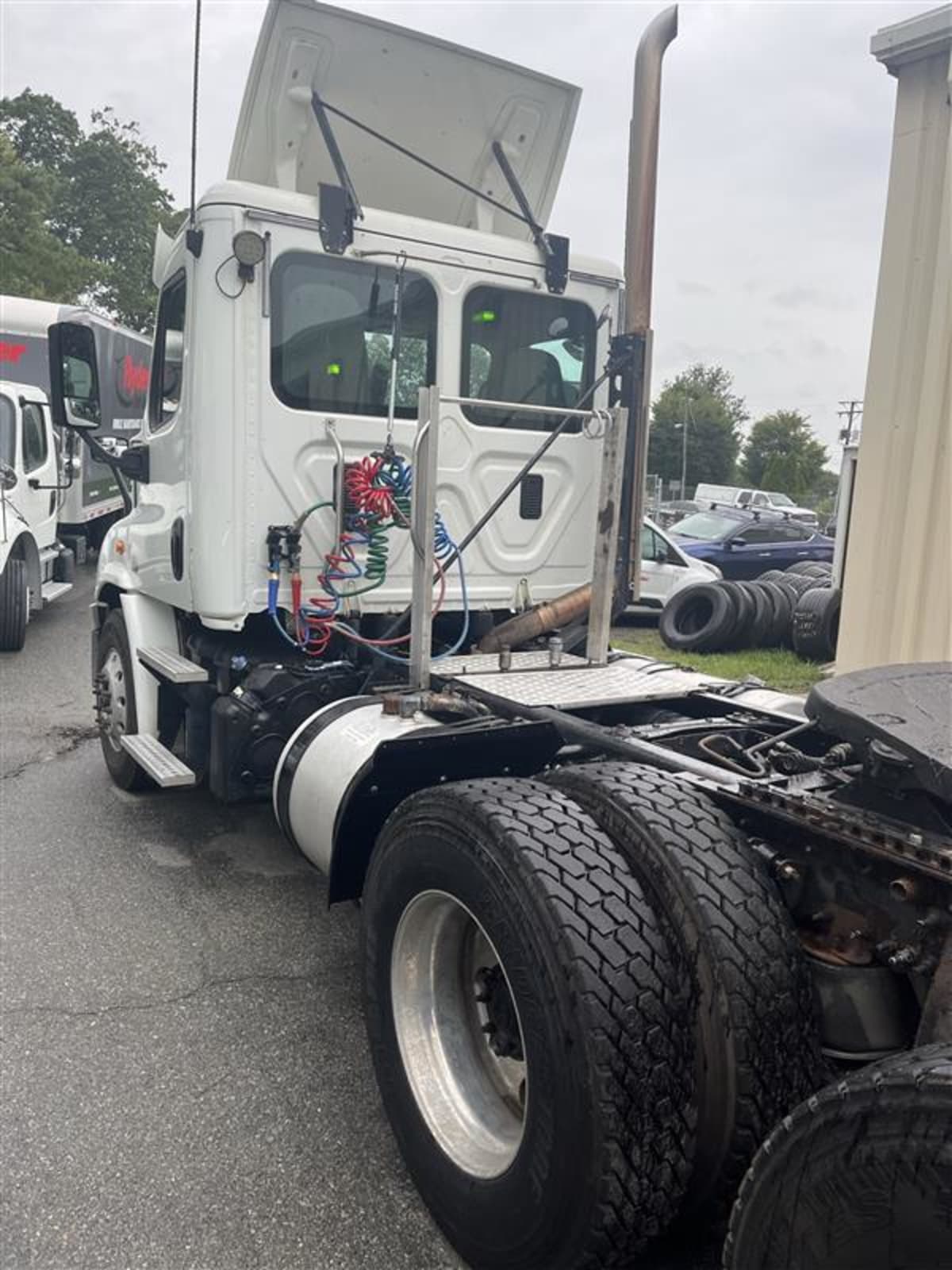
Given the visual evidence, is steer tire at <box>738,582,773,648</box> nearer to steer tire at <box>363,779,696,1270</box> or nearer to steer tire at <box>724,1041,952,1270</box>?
steer tire at <box>363,779,696,1270</box>

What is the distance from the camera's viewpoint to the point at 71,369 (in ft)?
15.7

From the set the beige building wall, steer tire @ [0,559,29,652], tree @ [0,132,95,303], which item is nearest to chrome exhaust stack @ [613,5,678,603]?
the beige building wall

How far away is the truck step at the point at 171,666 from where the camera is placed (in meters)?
4.41

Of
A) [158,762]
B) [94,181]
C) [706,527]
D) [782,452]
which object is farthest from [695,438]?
[158,762]

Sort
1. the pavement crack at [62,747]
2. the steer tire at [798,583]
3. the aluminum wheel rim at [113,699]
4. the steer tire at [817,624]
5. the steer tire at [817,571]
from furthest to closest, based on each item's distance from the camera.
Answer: the steer tire at [817,571]
the steer tire at [798,583]
the steer tire at [817,624]
the pavement crack at [62,747]
the aluminum wheel rim at [113,699]

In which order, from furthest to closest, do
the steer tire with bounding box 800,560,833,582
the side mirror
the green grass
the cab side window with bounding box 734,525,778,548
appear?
the cab side window with bounding box 734,525,778,548 < the steer tire with bounding box 800,560,833,582 < the green grass < the side mirror

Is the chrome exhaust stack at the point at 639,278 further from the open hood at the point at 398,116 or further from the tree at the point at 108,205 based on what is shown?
the tree at the point at 108,205

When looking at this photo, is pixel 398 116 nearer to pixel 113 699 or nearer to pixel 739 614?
pixel 113 699

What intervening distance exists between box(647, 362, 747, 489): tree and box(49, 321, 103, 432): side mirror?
72368 mm

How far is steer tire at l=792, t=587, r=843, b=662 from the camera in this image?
9891 millimetres

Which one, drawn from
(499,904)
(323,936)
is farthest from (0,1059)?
(499,904)

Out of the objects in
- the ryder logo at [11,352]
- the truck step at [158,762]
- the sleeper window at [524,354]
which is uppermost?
the ryder logo at [11,352]

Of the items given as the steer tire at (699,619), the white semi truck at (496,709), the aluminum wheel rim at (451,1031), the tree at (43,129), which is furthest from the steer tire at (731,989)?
the tree at (43,129)

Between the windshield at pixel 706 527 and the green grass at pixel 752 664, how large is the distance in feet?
15.7
